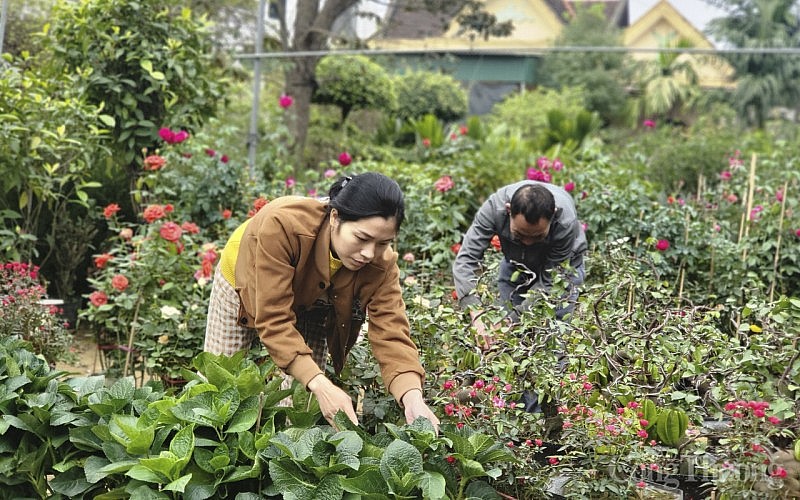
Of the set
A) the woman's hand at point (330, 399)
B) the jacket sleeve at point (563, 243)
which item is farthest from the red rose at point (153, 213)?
the woman's hand at point (330, 399)

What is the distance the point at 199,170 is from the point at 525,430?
351 centimetres

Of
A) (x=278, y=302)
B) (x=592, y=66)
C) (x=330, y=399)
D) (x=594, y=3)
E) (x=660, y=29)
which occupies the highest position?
(x=594, y=3)

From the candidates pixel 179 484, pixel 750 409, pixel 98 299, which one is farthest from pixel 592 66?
pixel 179 484

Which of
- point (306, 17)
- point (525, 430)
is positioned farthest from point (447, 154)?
point (525, 430)

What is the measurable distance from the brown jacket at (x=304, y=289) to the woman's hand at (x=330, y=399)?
35 millimetres

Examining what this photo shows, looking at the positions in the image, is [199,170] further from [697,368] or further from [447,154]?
[697,368]

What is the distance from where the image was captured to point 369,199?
2.47m

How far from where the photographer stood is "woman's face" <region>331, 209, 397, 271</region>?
249 cm

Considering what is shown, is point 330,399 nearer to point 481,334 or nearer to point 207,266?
point 481,334

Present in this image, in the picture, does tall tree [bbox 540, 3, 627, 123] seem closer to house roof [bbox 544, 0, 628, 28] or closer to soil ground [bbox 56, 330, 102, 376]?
house roof [bbox 544, 0, 628, 28]

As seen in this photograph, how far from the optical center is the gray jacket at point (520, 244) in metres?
4.04

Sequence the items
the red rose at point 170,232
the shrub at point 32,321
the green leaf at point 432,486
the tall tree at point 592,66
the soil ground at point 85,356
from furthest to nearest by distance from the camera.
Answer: the tall tree at point 592,66, the soil ground at point 85,356, the red rose at point 170,232, the shrub at point 32,321, the green leaf at point 432,486

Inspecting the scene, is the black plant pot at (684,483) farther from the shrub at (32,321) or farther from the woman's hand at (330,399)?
the shrub at (32,321)

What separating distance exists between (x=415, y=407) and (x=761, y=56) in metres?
24.6
